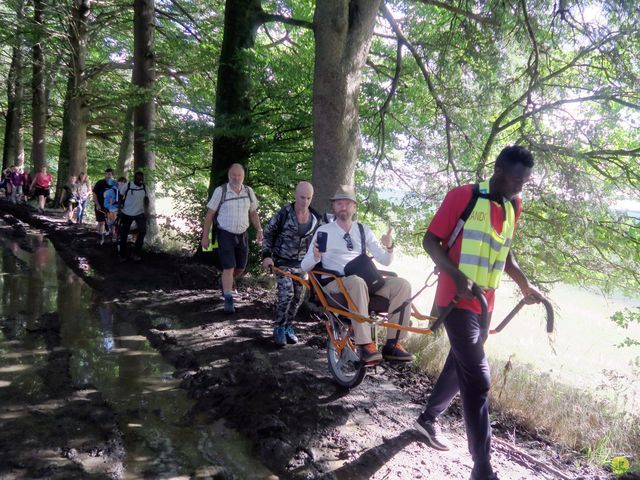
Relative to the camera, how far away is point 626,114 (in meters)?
9.00

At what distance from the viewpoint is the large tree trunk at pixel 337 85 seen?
7172 mm

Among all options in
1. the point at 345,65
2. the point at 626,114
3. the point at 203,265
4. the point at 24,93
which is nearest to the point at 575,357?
the point at 626,114

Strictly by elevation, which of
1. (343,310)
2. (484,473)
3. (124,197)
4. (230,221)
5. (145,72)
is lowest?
(484,473)

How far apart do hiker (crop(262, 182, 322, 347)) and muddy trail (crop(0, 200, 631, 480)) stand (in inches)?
13.4

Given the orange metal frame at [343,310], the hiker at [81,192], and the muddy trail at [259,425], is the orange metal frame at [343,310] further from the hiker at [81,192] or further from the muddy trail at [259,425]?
the hiker at [81,192]

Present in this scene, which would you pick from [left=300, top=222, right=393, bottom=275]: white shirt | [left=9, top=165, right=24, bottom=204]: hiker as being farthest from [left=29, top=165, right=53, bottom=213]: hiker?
[left=300, top=222, right=393, bottom=275]: white shirt

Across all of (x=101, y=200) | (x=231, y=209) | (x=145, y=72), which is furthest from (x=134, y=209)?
(x=231, y=209)

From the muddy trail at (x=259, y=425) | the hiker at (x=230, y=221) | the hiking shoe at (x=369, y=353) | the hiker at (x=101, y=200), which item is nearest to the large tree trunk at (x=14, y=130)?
the hiker at (x=101, y=200)

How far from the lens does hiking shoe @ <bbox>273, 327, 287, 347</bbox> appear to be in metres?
6.17

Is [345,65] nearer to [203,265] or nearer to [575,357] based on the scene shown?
[203,265]

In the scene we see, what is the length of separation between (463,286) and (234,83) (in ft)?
27.8

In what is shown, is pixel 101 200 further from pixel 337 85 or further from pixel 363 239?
pixel 363 239

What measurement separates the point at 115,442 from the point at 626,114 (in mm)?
9608

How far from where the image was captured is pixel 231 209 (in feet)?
24.3
